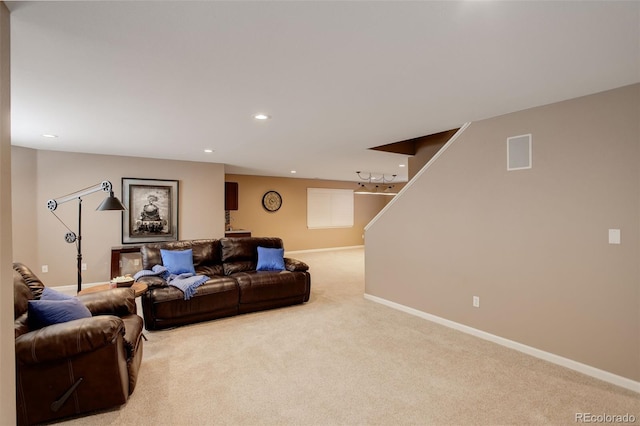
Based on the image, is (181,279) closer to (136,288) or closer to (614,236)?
(136,288)

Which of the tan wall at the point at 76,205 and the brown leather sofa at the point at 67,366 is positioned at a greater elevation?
the tan wall at the point at 76,205

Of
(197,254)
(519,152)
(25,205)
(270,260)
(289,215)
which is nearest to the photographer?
(519,152)

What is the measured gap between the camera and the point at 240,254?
4.81 meters

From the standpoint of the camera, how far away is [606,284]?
101 inches

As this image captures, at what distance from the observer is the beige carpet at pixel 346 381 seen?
6.93 ft

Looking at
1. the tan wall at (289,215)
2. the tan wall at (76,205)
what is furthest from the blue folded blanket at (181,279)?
the tan wall at (289,215)

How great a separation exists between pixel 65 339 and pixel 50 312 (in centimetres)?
36

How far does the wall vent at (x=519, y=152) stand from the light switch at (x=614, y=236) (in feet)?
2.76

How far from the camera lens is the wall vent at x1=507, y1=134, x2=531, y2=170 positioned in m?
3.02

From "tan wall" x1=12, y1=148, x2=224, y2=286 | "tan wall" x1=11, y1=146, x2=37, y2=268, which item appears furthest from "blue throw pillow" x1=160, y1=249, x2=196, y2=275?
"tan wall" x1=11, y1=146, x2=37, y2=268

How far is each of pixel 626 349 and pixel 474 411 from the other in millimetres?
1408

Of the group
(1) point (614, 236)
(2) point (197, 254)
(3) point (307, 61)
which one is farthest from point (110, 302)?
(1) point (614, 236)

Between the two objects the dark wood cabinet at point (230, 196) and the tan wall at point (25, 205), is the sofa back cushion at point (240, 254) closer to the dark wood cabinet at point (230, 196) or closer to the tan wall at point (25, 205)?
the dark wood cabinet at point (230, 196)

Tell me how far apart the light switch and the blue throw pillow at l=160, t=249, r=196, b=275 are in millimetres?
4471
